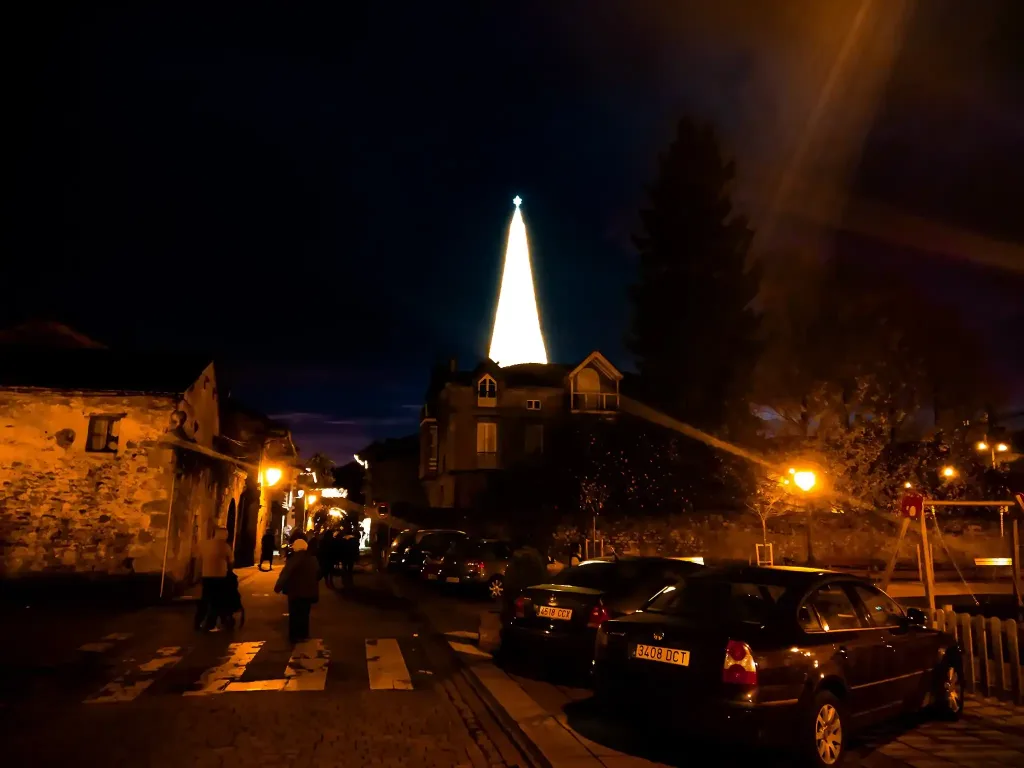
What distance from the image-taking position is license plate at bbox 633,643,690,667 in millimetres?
6320

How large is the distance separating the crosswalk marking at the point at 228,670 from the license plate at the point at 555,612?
3.89 m

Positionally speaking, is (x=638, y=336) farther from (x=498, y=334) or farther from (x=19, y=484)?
(x=19, y=484)

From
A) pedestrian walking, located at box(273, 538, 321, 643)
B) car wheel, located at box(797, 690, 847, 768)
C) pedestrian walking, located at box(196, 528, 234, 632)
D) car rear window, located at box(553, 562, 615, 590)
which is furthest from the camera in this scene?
pedestrian walking, located at box(196, 528, 234, 632)

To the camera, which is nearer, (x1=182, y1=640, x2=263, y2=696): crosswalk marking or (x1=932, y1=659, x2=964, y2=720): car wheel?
(x1=932, y1=659, x2=964, y2=720): car wheel

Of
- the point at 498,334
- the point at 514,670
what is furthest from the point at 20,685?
the point at 498,334

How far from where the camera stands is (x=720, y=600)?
6977mm

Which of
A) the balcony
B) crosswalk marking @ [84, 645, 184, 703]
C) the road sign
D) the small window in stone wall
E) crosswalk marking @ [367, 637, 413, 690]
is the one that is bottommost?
crosswalk marking @ [84, 645, 184, 703]

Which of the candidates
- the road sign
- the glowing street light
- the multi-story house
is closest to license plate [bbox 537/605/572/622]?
the road sign

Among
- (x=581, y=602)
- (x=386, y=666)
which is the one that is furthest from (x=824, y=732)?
(x=386, y=666)

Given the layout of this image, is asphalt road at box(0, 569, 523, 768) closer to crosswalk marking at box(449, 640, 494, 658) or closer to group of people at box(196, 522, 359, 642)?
crosswalk marking at box(449, 640, 494, 658)

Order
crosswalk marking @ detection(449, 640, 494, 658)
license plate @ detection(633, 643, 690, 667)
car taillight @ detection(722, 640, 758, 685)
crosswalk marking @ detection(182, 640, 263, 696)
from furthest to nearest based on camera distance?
crosswalk marking @ detection(449, 640, 494, 658) → crosswalk marking @ detection(182, 640, 263, 696) → license plate @ detection(633, 643, 690, 667) → car taillight @ detection(722, 640, 758, 685)

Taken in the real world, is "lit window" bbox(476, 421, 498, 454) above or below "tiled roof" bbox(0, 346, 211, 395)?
above

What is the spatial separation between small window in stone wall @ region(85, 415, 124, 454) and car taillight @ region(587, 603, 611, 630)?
14.8 m

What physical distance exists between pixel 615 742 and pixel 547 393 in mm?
39314
